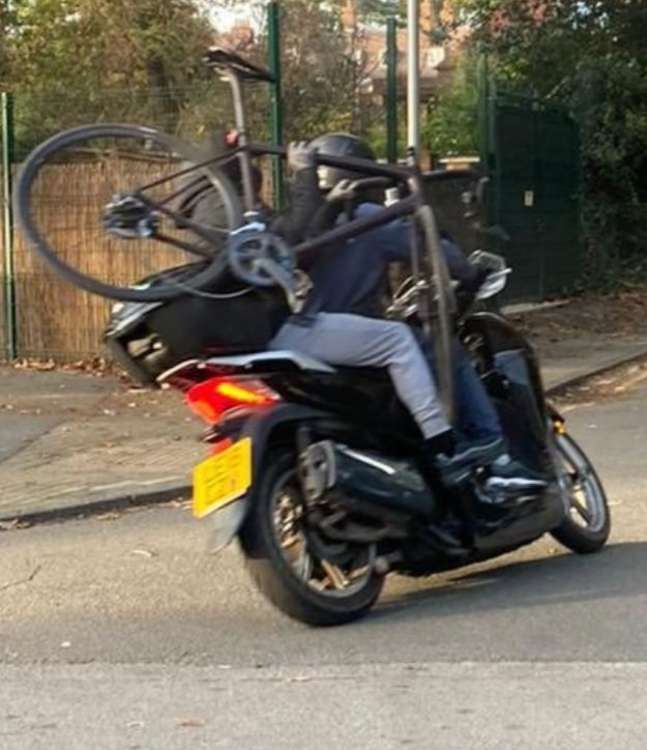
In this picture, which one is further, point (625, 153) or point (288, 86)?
point (625, 153)

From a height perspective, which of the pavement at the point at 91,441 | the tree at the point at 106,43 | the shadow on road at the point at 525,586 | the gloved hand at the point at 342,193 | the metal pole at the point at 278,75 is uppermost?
the tree at the point at 106,43

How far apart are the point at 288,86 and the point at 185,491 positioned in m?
6.15

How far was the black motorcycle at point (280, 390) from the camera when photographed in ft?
18.5

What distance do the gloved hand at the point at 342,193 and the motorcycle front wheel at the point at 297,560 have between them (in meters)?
0.98

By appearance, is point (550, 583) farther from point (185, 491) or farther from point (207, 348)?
point (185, 491)

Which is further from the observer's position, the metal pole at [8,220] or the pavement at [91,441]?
the metal pole at [8,220]

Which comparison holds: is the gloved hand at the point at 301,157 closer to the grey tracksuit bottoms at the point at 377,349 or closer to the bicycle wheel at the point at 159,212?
the bicycle wheel at the point at 159,212

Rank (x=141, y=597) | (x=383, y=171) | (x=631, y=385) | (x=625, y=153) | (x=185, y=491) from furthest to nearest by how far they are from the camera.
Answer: (x=625, y=153), (x=631, y=385), (x=185, y=491), (x=141, y=597), (x=383, y=171)

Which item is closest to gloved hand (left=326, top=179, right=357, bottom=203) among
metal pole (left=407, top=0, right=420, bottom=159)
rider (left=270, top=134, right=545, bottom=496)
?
rider (left=270, top=134, right=545, bottom=496)

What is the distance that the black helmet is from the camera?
6132 millimetres

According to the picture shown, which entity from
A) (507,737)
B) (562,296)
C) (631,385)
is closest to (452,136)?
(562,296)

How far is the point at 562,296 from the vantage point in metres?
19.5

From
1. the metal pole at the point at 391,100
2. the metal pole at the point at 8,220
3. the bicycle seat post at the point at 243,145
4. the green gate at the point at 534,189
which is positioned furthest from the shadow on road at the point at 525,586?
the green gate at the point at 534,189

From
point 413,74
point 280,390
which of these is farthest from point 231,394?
point 413,74
